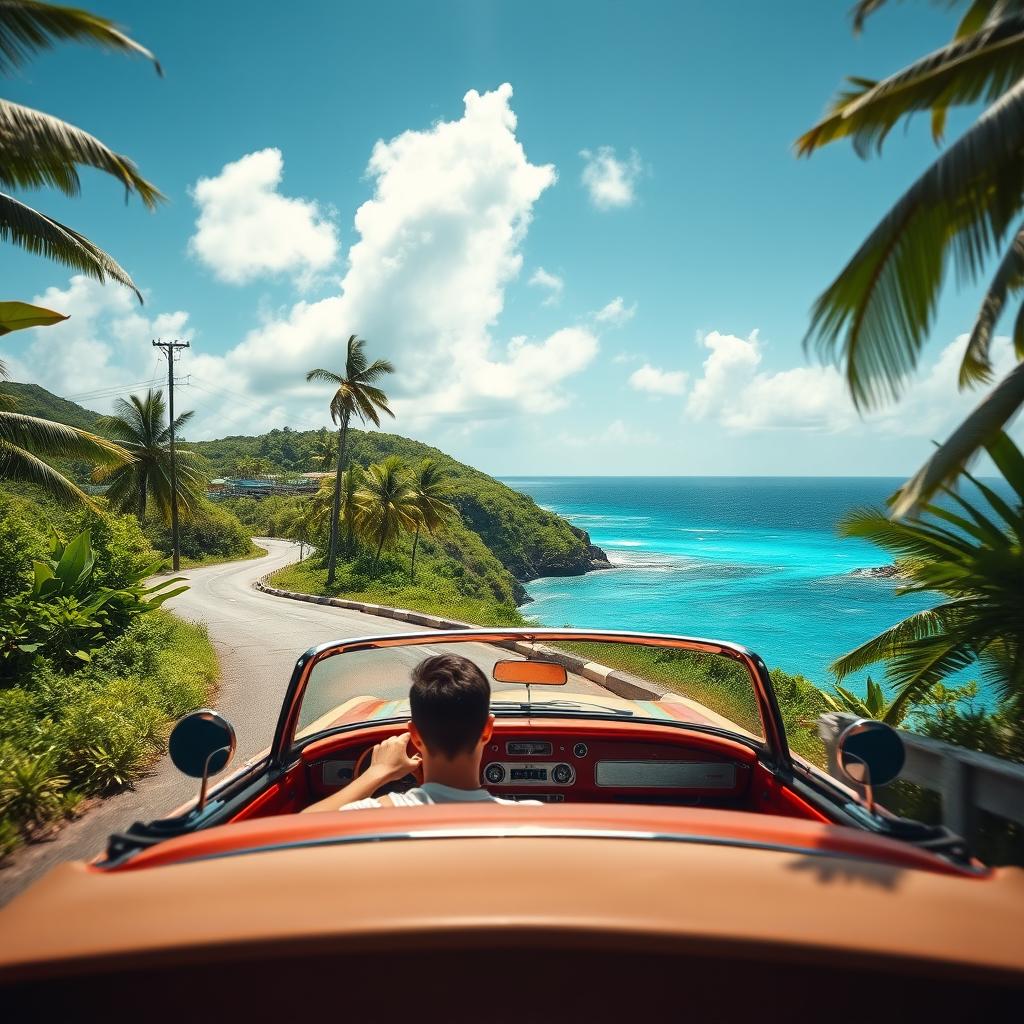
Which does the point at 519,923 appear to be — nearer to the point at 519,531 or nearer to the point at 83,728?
the point at 83,728

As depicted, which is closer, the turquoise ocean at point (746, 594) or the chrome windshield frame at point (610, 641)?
the chrome windshield frame at point (610, 641)

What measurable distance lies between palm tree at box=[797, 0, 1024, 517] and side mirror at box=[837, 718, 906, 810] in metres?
1.85

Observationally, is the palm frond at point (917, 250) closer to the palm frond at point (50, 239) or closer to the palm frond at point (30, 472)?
the palm frond at point (50, 239)

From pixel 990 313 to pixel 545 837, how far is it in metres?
5.38

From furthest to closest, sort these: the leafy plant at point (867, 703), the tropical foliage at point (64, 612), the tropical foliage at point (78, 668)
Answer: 1. the tropical foliage at point (64, 612)
2. the leafy plant at point (867, 703)
3. the tropical foliage at point (78, 668)

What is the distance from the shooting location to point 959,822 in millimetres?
3477

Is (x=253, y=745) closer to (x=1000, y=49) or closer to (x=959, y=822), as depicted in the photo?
(x=959, y=822)

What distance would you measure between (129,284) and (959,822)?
35.2 feet

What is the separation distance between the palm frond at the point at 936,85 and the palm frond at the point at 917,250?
50cm

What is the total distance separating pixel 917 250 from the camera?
3.87 metres

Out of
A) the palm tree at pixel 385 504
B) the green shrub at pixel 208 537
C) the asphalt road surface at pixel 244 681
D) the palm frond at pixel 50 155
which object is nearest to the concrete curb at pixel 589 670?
the asphalt road surface at pixel 244 681

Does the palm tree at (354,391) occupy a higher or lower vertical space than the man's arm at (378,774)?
higher

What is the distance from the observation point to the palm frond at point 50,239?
7.88 m

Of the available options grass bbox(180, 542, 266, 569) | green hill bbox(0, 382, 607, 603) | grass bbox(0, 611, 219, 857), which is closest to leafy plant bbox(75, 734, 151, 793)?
grass bbox(0, 611, 219, 857)
